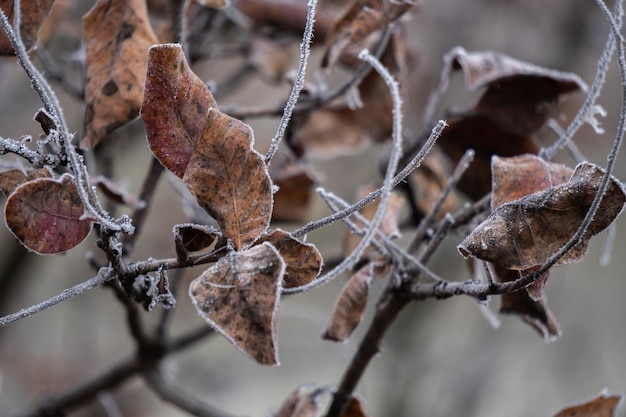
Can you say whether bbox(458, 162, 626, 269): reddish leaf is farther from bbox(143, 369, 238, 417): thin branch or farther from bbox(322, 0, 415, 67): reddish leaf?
bbox(143, 369, 238, 417): thin branch

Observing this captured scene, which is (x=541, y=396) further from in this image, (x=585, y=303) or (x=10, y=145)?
(x=10, y=145)

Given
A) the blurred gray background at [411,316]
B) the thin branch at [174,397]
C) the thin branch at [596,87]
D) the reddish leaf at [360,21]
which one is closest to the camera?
the thin branch at [596,87]

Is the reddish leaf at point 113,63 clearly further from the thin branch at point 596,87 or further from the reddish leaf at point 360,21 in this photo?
the thin branch at point 596,87

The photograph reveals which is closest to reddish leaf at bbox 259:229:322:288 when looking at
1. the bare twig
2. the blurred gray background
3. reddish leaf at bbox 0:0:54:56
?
the bare twig

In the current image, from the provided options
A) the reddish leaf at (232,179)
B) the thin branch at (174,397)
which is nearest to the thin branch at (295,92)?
the reddish leaf at (232,179)

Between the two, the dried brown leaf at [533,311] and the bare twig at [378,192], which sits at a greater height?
the bare twig at [378,192]

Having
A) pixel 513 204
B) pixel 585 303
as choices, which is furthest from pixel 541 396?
pixel 513 204

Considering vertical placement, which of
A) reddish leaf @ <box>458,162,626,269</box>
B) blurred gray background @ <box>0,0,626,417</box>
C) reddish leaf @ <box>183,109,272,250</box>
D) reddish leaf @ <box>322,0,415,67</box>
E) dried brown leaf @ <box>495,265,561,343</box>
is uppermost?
reddish leaf @ <box>322,0,415,67</box>
